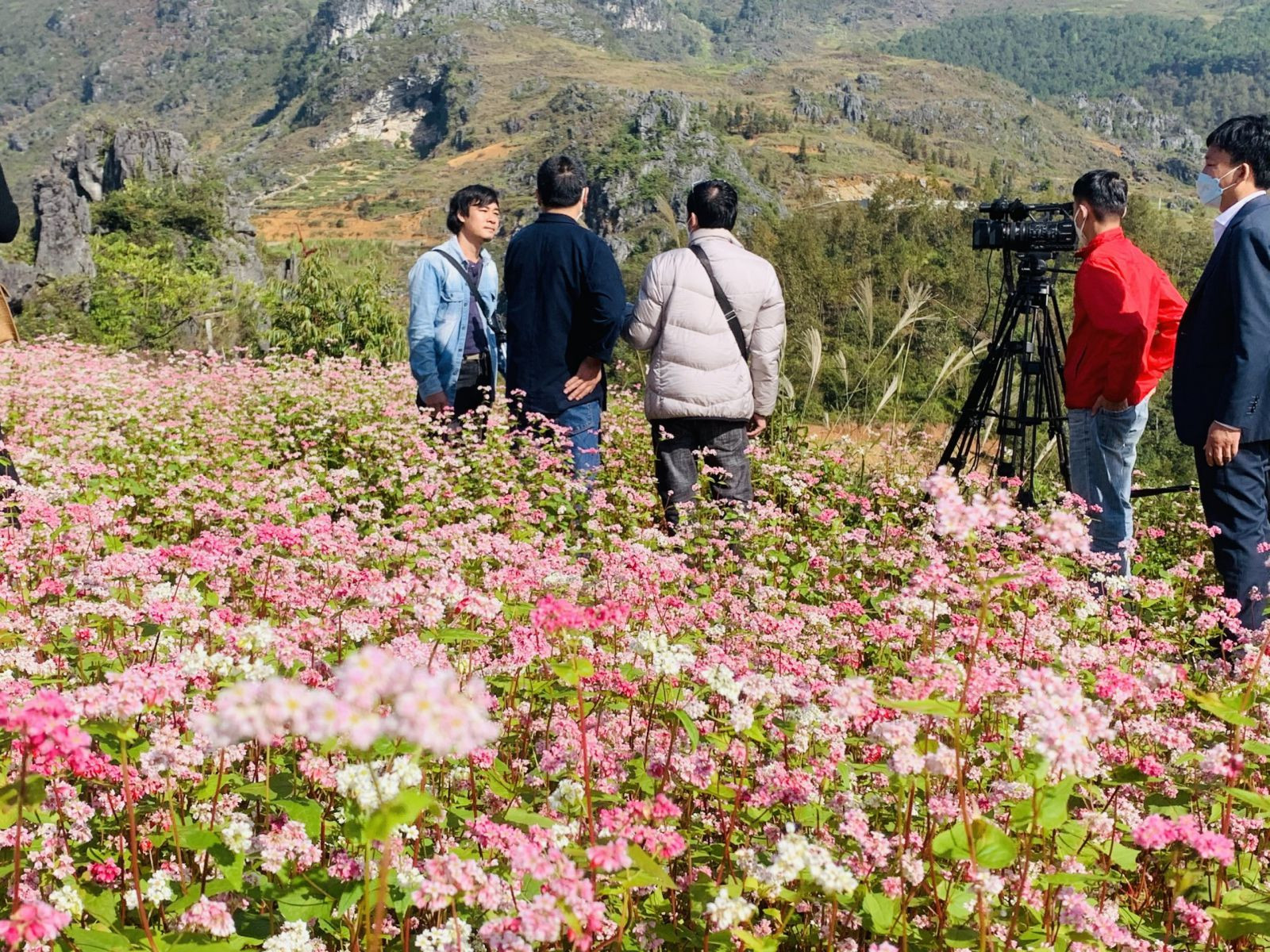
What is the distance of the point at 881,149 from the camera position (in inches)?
4530

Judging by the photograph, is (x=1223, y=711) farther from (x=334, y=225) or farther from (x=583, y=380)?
(x=334, y=225)

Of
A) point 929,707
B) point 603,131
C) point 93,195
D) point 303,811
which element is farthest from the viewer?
point 603,131

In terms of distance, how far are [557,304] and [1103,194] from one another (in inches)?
103

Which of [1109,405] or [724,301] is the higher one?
[724,301]

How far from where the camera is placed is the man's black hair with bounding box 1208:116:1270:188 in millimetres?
3820

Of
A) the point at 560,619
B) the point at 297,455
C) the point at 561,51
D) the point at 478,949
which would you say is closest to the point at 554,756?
the point at 478,949

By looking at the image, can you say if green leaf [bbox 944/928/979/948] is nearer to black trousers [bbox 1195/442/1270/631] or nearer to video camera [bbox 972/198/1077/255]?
black trousers [bbox 1195/442/1270/631]

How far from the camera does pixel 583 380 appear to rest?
5.09 meters

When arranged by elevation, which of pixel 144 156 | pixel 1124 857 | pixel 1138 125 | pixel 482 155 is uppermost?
pixel 1138 125

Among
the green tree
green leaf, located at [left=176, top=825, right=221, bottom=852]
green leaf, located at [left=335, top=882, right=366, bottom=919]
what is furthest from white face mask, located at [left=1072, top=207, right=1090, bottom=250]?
the green tree

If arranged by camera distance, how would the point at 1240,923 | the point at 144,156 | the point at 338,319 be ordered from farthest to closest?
1. the point at 144,156
2. the point at 338,319
3. the point at 1240,923

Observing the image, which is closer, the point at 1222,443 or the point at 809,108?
the point at 1222,443

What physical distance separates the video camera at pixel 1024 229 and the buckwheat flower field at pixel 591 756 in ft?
6.79

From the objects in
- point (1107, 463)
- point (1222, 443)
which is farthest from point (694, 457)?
point (1222, 443)
